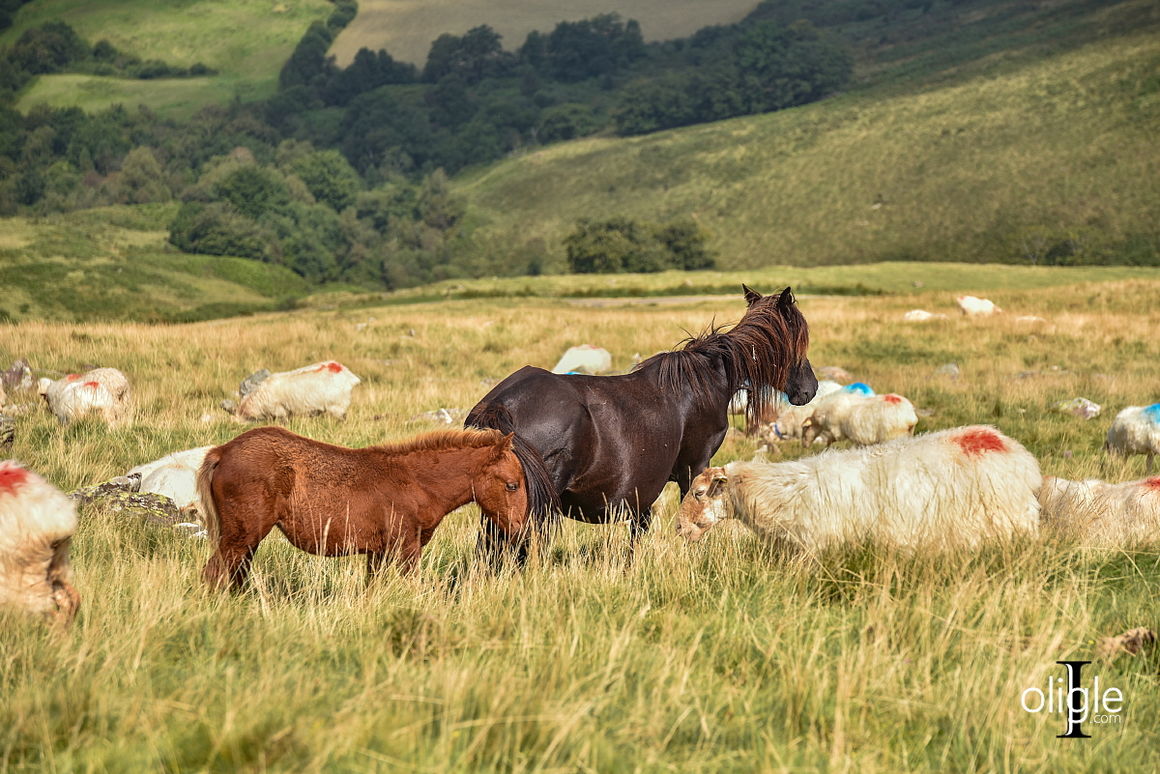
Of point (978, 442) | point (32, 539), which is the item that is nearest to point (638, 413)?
point (978, 442)

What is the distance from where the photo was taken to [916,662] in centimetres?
484

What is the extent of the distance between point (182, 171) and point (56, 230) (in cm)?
9602

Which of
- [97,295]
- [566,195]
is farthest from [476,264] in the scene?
[97,295]

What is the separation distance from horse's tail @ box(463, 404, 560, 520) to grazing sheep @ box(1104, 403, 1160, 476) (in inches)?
379

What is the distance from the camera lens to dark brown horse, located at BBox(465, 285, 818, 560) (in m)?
6.66

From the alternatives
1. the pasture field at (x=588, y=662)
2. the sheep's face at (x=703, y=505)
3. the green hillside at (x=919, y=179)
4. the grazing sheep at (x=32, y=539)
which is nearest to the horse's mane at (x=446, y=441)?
the pasture field at (x=588, y=662)

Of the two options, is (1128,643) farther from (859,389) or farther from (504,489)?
(859,389)

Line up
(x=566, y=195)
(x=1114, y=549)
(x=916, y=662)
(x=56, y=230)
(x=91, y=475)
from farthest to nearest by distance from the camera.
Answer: (x=566, y=195) < (x=56, y=230) < (x=91, y=475) < (x=1114, y=549) < (x=916, y=662)

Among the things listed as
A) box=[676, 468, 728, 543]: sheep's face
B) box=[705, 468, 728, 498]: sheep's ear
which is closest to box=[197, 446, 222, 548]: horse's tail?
box=[676, 468, 728, 543]: sheep's face

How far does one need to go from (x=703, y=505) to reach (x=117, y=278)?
81.3m

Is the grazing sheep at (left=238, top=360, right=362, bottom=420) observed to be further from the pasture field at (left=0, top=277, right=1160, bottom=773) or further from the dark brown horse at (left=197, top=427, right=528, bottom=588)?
the dark brown horse at (left=197, top=427, right=528, bottom=588)

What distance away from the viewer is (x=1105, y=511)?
7.93m

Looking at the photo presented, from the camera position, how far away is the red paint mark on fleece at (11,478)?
4320 millimetres

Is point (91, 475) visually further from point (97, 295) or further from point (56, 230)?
point (56, 230)
